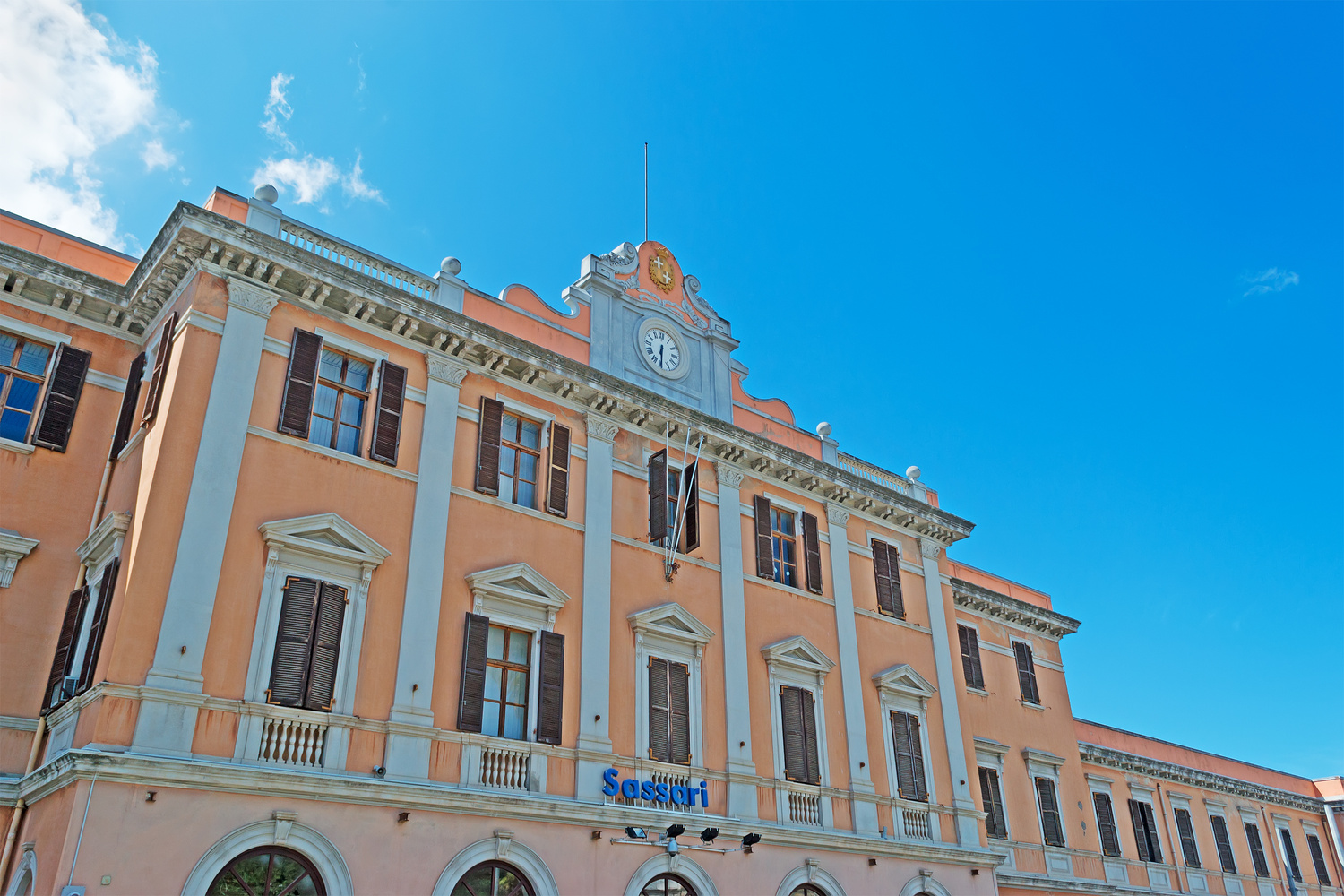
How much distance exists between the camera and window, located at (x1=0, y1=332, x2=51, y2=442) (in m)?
16.2

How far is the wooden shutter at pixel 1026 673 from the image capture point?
2950 centimetres

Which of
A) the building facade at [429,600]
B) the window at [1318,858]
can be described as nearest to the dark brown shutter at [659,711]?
the building facade at [429,600]

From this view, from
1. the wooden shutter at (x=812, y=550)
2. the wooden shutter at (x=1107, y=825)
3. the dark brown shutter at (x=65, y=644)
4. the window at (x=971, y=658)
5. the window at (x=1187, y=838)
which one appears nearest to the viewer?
the dark brown shutter at (x=65, y=644)

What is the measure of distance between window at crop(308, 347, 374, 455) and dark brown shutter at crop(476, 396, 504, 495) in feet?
6.80

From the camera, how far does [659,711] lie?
62.2 feet

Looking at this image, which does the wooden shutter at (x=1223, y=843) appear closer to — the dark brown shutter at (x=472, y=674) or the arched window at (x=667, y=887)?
the arched window at (x=667, y=887)

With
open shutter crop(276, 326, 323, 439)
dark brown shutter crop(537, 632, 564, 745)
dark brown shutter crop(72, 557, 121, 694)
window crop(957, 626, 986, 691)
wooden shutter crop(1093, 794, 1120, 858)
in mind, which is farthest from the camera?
wooden shutter crop(1093, 794, 1120, 858)

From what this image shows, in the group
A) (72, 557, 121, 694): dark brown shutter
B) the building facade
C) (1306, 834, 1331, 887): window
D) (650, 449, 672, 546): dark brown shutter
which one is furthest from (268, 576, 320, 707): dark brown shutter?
(1306, 834, 1331, 887): window

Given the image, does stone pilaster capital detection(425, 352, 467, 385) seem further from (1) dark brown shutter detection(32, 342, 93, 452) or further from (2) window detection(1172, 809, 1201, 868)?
(2) window detection(1172, 809, 1201, 868)

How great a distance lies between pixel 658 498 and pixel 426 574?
5.16 m

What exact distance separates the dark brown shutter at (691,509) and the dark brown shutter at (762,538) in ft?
5.71

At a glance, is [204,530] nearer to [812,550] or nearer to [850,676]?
[812,550]

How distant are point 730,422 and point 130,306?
38.4 ft

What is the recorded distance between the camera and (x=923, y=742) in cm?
2312
